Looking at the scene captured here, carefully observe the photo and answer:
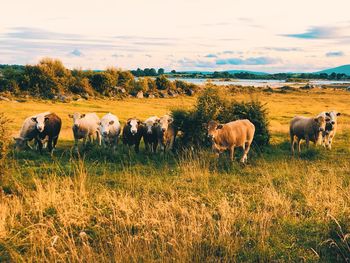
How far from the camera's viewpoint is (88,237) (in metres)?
6.38

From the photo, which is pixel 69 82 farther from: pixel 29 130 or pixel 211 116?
pixel 211 116

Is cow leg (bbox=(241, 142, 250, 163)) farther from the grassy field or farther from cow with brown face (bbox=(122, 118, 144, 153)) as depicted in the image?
cow with brown face (bbox=(122, 118, 144, 153))

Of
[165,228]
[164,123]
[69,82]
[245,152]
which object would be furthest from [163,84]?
[165,228]

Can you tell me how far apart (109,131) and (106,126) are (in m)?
0.35

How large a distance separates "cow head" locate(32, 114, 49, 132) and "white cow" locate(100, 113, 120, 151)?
2466 millimetres

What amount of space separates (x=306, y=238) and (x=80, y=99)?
3685 centimetres

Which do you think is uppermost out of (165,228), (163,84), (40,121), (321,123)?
(321,123)

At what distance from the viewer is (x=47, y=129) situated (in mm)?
15875

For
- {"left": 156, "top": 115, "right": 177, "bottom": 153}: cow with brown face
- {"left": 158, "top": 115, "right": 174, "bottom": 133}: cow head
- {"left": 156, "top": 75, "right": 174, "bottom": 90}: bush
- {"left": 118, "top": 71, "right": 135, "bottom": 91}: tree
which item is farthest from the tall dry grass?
{"left": 156, "top": 75, "right": 174, "bottom": 90}: bush

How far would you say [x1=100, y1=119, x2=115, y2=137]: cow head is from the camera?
15812mm

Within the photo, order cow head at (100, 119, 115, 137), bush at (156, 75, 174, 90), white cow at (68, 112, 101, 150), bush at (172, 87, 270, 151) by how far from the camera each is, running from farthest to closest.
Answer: bush at (156, 75, 174, 90), bush at (172, 87, 270, 151), white cow at (68, 112, 101, 150), cow head at (100, 119, 115, 137)

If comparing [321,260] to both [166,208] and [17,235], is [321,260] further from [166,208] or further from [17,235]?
[17,235]

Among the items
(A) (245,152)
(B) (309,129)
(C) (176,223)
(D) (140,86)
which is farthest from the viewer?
(D) (140,86)

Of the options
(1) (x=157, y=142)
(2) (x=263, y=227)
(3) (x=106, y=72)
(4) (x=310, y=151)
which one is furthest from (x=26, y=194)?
(3) (x=106, y=72)
